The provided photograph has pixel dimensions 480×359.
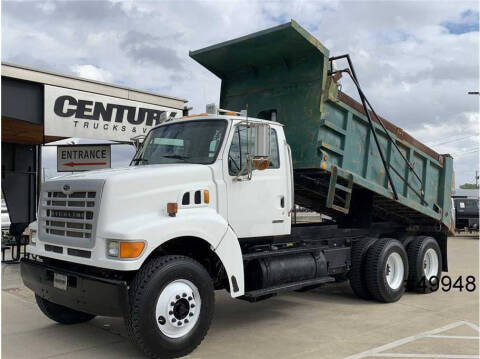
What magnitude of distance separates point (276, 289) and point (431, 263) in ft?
13.9

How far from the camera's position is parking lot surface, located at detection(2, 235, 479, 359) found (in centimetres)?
539

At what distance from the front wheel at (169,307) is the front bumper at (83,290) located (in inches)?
6.1

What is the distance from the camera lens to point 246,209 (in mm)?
6074

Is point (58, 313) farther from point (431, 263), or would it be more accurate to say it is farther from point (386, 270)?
point (431, 263)

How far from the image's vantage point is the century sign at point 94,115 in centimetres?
1115

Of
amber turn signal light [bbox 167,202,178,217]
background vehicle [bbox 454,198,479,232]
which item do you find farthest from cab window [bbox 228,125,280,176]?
background vehicle [bbox 454,198,479,232]

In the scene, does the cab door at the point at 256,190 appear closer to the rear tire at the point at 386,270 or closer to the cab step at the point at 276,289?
the cab step at the point at 276,289

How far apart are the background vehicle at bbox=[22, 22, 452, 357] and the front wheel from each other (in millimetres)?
12

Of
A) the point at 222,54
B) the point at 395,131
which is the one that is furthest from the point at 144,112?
the point at 395,131

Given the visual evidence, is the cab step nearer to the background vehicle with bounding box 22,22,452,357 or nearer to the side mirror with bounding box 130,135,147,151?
the background vehicle with bounding box 22,22,452,357

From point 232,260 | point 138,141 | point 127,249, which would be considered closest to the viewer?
point 127,249

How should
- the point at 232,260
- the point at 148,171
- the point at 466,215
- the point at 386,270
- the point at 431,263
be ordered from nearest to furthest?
1. the point at 148,171
2. the point at 232,260
3. the point at 386,270
4. the point at 431,263
5. the point at 466,215

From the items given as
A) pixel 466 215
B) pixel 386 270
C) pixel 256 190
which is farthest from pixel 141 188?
pixel 466 215

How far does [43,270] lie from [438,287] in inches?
265
